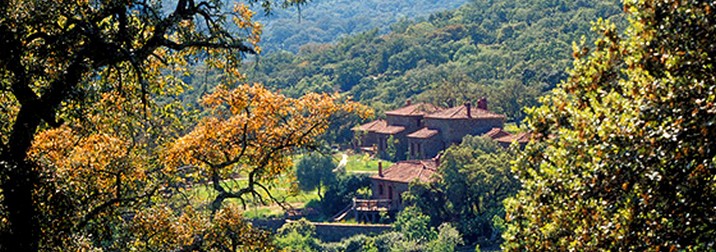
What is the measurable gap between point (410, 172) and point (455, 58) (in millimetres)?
49153

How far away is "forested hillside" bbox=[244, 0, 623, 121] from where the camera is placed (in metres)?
70.5

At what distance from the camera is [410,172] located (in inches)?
1914

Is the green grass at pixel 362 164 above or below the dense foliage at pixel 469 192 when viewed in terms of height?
above

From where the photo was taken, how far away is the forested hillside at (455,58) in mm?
70500

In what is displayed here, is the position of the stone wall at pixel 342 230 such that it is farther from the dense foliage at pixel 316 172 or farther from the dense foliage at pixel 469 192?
the dense foliage at pixel 316 172

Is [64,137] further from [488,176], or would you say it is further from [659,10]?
[488,176]

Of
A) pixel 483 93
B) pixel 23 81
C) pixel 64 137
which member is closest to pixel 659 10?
pixel 23 81

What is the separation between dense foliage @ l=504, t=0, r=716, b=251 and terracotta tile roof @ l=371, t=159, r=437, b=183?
36.6 metres

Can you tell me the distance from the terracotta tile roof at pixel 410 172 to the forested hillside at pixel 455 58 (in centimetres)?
1357

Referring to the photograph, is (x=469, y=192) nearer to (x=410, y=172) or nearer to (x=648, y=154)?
(x=410, y=172)

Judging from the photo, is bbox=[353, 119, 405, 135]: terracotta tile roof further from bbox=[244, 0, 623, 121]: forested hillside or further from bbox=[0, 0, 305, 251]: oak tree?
bbox=[0, 0, 305, 251]: oak tree

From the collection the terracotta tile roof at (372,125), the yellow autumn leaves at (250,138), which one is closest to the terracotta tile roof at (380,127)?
the terracotta tile roof at (372,125)

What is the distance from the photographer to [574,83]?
10344 millimetres

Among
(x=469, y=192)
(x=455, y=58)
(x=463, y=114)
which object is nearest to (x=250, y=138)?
(x=469, y=192)
